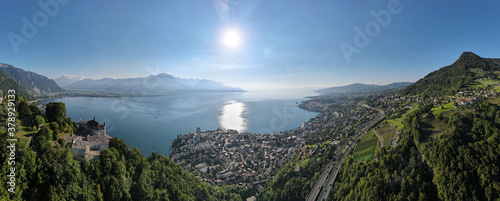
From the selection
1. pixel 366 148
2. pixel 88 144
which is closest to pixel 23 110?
pixel 88 144

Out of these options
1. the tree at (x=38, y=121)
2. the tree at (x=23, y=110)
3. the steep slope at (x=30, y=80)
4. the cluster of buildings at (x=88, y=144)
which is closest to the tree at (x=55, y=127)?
the tree at (x=38, y=121)

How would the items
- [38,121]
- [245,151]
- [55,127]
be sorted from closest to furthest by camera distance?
[38,121] → [55,127] → [245,151]

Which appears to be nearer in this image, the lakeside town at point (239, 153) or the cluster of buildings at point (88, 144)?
the cluster of buildings at point (88, 144)

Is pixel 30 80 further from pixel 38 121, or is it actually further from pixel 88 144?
pixel 88 144

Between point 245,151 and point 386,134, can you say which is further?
point 245,151

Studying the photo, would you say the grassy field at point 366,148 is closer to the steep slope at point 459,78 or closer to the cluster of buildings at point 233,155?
the cluster of buildings at point 233,155
